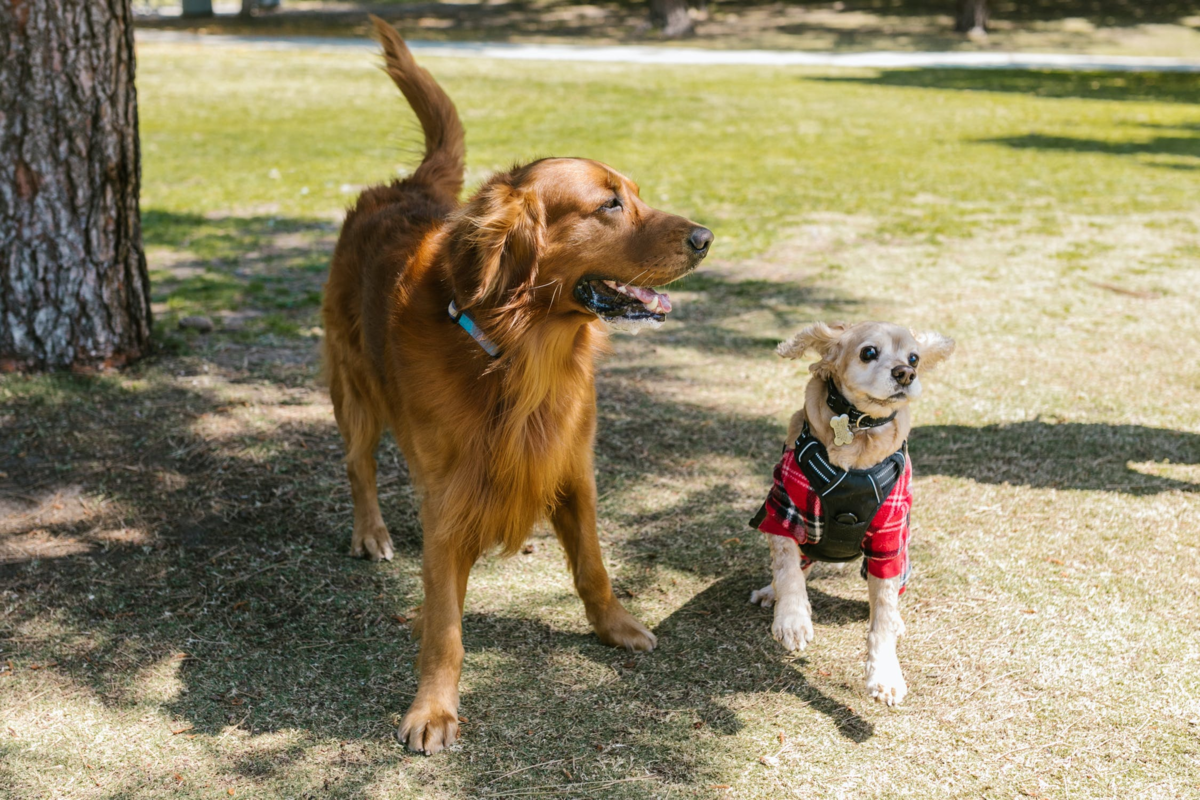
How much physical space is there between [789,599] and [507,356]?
1.28m

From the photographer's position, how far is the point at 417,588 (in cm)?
427

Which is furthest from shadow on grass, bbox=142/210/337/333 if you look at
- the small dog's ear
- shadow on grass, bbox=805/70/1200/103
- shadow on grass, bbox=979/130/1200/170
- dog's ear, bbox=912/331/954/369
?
shadow on grass, bbox=805/70/1200/103

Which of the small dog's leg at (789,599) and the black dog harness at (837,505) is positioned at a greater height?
the black dog harness at (837,505)

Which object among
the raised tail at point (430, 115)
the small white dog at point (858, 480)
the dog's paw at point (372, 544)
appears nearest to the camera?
the small white dog at point (858, 480)

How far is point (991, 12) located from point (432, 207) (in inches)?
1449

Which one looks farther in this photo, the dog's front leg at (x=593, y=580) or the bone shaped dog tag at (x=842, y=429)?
the dog's front leg at (x=593, y=580)

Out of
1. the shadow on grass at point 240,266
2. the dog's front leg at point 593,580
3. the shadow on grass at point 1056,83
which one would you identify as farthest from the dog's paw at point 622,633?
the shadow on grass at point 1056,83

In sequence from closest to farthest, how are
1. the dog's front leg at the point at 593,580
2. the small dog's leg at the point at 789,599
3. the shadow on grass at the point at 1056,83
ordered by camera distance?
the small dog's leg at the point at 789,599
the dog's front leg at the point at 593,580
the shadow on grass at the point at 1056,83

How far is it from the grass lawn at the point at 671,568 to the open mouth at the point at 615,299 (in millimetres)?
1293

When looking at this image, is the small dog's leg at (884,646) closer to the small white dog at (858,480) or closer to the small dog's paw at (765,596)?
the small white dog at (858,480)

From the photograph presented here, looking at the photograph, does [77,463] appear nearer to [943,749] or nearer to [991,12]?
[943,749]

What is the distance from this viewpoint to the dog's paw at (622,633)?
3.78m

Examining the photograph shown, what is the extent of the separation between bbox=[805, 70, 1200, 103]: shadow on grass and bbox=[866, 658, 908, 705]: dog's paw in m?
19.6

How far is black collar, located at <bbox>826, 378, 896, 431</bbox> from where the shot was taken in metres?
3.50
